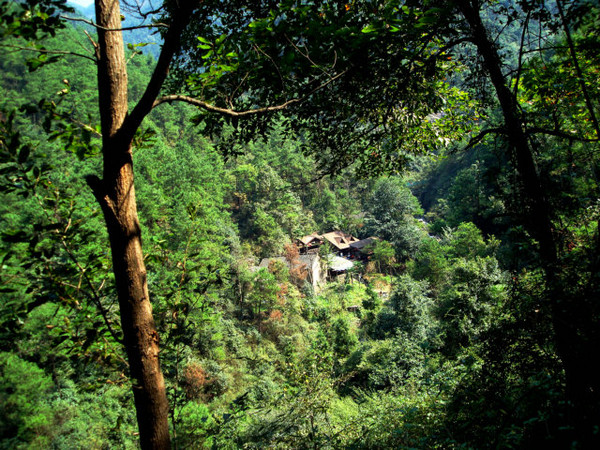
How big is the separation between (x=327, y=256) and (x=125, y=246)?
32.5 meters

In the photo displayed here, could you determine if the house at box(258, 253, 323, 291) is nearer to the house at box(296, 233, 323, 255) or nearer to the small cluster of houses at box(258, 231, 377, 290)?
the small cluster of houses at box(258, 231, 377, 290)

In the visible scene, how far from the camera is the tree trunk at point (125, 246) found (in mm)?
1569

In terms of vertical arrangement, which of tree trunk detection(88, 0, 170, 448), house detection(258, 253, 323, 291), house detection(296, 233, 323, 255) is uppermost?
house detection(296, 233, 323, 255)

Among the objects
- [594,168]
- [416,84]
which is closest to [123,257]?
[416,84]

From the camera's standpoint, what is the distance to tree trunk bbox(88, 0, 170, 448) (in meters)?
1.57

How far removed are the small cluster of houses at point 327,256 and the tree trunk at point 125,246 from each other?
24.6m

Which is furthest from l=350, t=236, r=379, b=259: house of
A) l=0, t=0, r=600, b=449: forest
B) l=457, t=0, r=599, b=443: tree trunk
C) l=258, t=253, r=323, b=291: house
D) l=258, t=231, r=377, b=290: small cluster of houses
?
l=457, t=0, r=599, b=443: tree trunk

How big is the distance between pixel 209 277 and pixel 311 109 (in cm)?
208

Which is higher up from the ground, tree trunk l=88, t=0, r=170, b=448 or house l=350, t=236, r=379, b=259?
house l=350, t=236, r=379, b=259

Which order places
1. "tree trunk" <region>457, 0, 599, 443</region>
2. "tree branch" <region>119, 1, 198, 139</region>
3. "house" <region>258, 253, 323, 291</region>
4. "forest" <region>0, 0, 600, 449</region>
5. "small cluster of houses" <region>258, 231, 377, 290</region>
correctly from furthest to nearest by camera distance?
"small cluster of houses" <region>258, 231, 377, 290</region> → "house" <region>258, 253, 323, 291</region> → "tree trunk" <region>457, 0, 599, 443</region> → "forest" <region>0, 0, 600, 449</region> → "tree branch" <region>119, 1, 198, 139</region>

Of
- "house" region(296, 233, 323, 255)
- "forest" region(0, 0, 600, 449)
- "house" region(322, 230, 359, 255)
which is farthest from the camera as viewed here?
"house" region(322, 230, 359, 255)

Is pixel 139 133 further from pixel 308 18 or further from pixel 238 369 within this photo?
pixel 238 369

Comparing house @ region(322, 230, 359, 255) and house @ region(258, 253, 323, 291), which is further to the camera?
house @ region(322, 230, 359, 255)

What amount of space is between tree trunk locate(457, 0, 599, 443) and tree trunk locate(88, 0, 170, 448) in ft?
7.24
